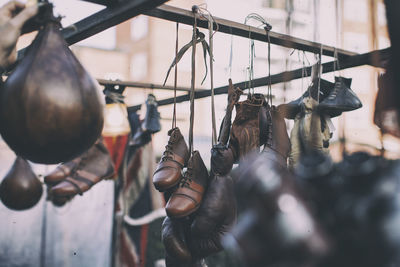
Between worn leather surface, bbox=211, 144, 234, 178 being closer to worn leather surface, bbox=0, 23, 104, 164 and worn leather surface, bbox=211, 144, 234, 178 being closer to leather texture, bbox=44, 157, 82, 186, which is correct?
worn leather surface, bbox=0, 23, 104, 164

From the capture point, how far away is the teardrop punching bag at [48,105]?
140 centimetres

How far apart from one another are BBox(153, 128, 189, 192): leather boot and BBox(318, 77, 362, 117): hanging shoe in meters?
0.81

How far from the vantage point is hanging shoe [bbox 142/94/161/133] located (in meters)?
3.88

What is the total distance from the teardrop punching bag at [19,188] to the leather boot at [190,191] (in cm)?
194

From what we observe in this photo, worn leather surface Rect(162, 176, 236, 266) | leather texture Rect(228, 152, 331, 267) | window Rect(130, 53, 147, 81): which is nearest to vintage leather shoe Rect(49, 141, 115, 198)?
worn leather surface Rect(162, 176, 236, 266)

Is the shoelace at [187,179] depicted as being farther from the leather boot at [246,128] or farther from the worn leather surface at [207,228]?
the leather boot at [246,128]

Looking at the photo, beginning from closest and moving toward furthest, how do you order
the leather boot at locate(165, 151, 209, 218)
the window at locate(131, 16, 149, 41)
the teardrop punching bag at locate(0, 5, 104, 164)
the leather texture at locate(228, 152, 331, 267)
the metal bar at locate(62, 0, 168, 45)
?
the leather texture at locate(228, 152, 331, 267), the teardrop punching bag at locate(0, 5, 104, 164), the metal bar at locate(62, 0, 168, 45), the leather boot at locate(165, 151, 209, 218), the window at locate(131, 16, 149, 41)

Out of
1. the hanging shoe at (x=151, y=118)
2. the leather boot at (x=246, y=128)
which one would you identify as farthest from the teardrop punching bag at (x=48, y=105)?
the hanging shoe at (x=151, y=118)

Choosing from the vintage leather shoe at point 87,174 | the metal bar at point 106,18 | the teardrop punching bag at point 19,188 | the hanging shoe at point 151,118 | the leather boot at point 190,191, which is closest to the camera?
the metal bar at point 106,18

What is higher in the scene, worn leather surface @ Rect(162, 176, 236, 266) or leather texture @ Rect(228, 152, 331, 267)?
leather texture @ Rect(228, 152, 331, 267)

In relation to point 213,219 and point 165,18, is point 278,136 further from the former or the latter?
point 165,18

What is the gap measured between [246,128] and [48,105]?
0.95 metres

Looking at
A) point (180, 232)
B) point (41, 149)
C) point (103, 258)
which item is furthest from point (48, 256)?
point (41, 149)

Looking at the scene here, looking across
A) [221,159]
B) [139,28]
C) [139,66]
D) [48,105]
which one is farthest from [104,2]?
[139,28]
